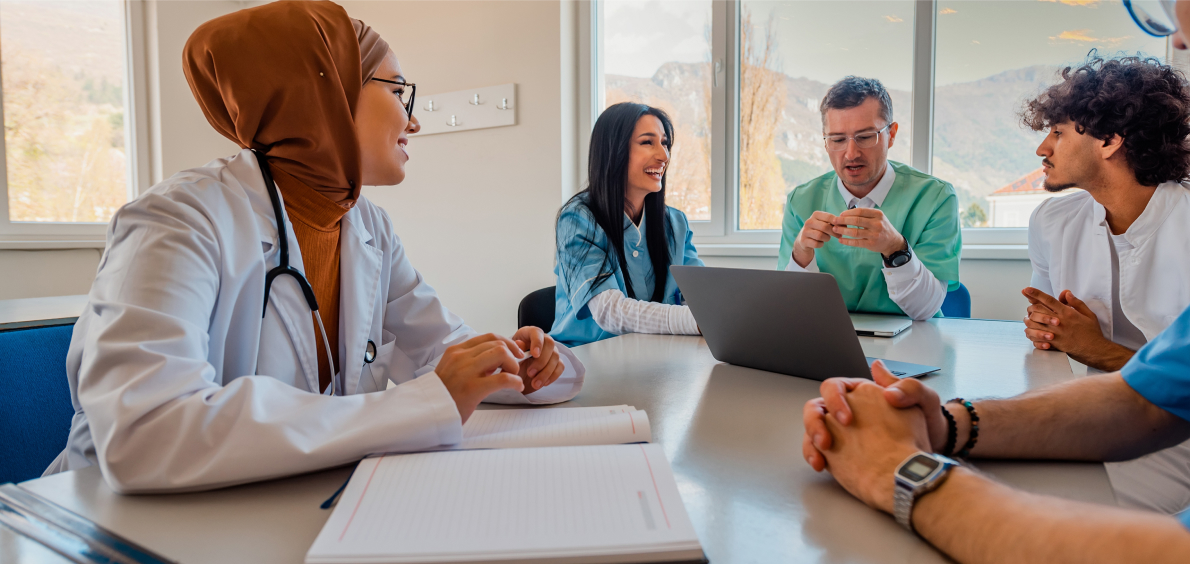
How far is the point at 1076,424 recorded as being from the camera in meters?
0.81

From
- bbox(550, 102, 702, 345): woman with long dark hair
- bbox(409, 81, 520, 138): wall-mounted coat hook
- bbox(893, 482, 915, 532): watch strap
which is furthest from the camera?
bbox(409, 81, 520, 138): wall-mounted coat hook

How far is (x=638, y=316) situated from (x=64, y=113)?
371 centimetres

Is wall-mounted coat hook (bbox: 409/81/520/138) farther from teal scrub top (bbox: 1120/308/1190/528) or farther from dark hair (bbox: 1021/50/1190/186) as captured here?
teal scrub top (bbox: 1120/308/1190/528)

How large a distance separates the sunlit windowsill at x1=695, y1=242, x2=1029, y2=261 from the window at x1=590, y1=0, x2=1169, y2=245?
0.32 ft

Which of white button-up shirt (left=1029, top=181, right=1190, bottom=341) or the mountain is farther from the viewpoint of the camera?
the mountain

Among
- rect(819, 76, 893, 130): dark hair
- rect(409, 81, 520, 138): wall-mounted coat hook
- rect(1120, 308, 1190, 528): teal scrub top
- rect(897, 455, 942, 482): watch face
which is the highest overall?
rect(409, 81, 520, 138): wall-mounted coat hook

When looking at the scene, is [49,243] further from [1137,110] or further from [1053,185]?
[1137,110]

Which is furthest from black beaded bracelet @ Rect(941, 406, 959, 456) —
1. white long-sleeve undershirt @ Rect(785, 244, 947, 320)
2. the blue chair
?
the blue chair

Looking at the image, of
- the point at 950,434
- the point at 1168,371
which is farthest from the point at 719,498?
the point at 1168,371

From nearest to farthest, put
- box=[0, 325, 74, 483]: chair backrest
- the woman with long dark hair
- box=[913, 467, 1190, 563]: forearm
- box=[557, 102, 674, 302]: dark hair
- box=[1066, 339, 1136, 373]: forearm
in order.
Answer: box=[913, 467, 1190, 563]: forearm → box=[0, 325, 74, 483]: chair backrest → box=[1066, 339, 1136, 373]: forearm → the woman with long dark hair → box=[557, 102, 674, 302]: dark hair

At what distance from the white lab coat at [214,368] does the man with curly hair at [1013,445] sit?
45cm

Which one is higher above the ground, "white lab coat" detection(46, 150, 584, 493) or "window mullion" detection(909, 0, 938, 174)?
"window mullion" detection(909, 0, 938, 174)

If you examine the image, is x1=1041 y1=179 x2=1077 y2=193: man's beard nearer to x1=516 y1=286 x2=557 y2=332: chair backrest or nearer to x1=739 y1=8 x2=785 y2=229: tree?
x1=739 y1=8 x2=785 y2=229: tree

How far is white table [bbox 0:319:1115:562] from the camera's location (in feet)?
1.80
